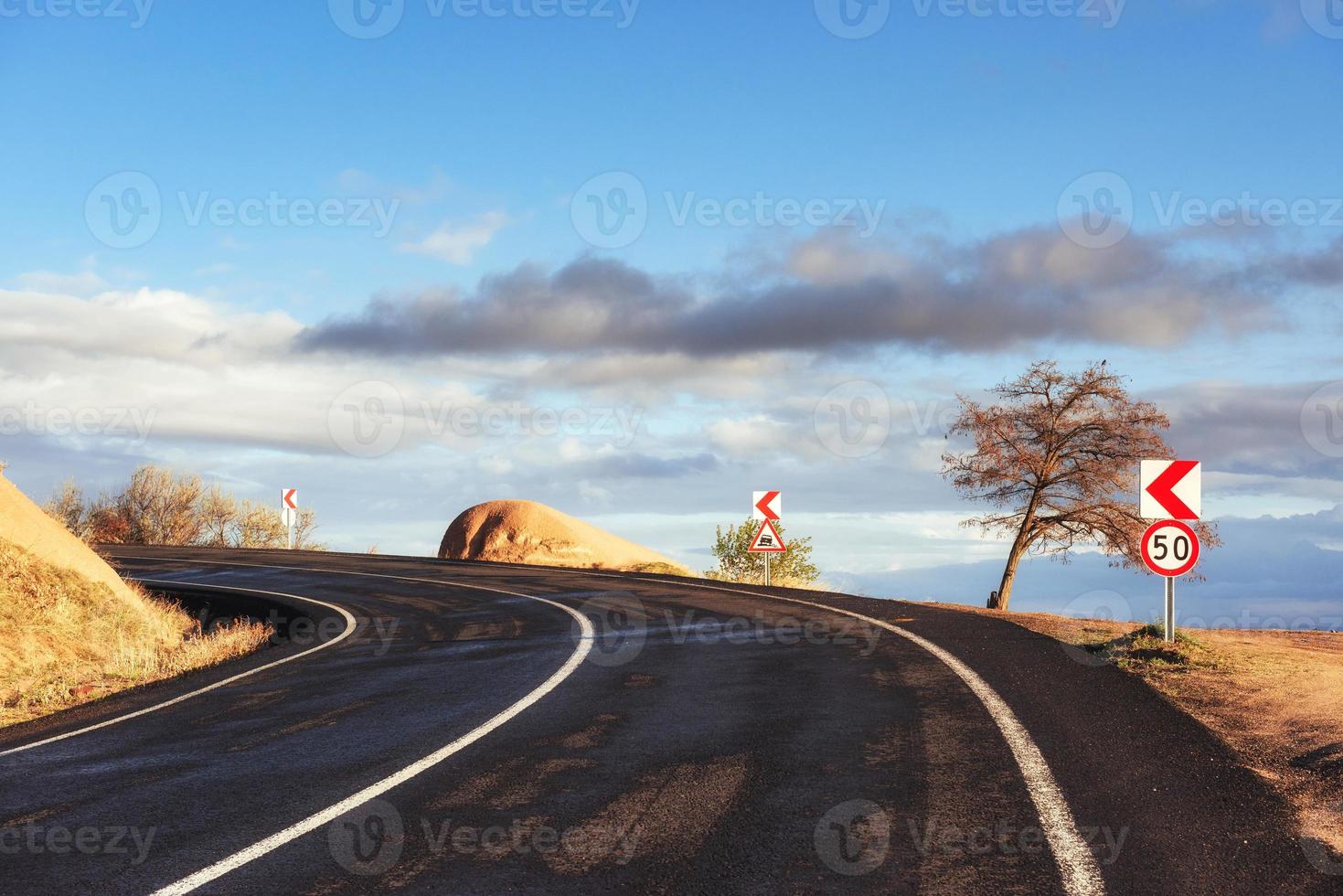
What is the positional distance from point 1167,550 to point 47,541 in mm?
17463

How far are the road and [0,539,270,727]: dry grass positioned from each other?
148 cm

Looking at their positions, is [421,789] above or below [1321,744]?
below

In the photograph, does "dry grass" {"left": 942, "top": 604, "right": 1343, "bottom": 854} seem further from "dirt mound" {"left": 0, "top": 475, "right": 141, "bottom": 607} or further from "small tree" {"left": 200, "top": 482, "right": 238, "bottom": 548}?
"small tree" {"left": 200, "top": 482, "right": 238, "bottom": 548}

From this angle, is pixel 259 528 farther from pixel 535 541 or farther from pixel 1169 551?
pixel 1169 551

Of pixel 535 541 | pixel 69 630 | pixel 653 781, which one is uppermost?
pixel 535 541

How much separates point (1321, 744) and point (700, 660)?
20.3 ft

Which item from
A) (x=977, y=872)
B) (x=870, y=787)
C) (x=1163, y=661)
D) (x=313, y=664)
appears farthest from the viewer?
(x=313, y=664)

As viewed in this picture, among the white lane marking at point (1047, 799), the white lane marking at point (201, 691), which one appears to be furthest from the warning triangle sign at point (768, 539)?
the white lane marking at point (1047, 799)

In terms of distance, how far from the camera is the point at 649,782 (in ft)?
22.1

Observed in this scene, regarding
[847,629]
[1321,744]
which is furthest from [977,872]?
[847,629]

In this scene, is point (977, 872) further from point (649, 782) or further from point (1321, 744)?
point (1321, 744)

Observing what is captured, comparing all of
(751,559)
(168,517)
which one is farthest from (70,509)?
(751,559)

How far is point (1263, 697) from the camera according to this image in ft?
31.7

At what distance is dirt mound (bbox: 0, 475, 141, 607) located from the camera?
17.7 metres
